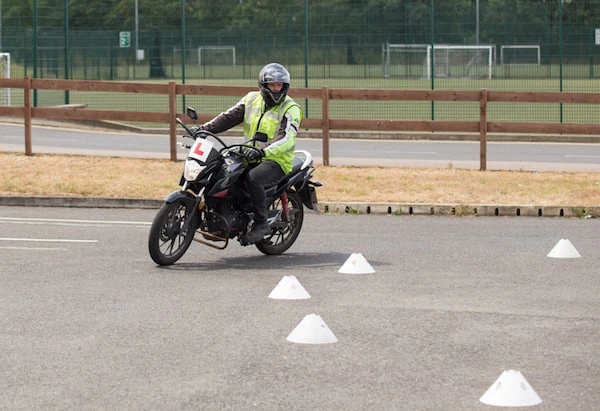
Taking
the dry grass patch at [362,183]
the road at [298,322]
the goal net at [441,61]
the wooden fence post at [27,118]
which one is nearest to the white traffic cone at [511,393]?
the road at [298,322]

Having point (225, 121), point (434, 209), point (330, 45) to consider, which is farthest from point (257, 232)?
point (330, 45)

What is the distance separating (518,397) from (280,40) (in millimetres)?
30836

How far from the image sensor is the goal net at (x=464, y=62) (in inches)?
A: 1670

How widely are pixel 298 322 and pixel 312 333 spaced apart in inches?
28.5

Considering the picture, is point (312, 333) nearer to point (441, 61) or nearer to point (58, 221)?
point (58, 221)

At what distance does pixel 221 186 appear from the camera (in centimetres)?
1166

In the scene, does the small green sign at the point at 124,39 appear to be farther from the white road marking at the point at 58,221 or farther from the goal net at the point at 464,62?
the white road marking at the point at 58,221

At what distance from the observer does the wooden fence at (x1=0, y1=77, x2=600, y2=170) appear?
800 inches

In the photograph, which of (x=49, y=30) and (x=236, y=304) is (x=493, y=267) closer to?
(x=236, y=304)

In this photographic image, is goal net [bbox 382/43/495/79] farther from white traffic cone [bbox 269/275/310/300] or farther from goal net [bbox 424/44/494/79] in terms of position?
white traffic cone [bbox 269/275/310/300]

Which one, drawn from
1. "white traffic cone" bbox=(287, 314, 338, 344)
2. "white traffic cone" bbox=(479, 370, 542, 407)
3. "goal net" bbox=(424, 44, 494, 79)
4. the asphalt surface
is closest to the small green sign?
"goal net" bbox=(424, 44, 494, 79)

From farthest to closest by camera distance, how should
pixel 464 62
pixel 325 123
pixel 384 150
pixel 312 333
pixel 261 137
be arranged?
pixel 464 62, pixel 384 150, pixel 325 123, pixel 261 137, pixel 312 333

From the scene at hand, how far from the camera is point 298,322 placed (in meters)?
9.02

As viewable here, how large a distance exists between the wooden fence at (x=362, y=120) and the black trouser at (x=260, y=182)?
27.1 feet
